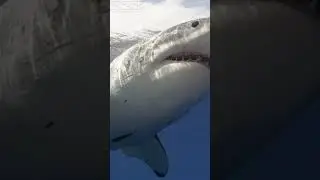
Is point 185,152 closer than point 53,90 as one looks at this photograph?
Yes

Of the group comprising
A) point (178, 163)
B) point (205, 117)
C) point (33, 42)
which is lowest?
point (178, 163)

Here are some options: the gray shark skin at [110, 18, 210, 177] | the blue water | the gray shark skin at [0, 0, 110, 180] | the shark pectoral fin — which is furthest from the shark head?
the shark pectoral fin

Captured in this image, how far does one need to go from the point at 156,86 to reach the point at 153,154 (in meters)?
0.41

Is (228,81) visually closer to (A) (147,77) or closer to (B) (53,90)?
(A) (147,77)

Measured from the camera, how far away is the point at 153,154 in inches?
166

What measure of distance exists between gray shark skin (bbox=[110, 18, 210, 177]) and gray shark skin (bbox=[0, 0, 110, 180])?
101 millimetres

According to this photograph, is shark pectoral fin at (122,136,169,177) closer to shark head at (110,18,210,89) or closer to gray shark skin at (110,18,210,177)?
gray shark skin at (110,18,210,177)

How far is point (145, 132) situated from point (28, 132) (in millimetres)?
732

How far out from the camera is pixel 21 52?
4348mm

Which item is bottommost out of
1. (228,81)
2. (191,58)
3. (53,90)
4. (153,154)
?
(153,154)

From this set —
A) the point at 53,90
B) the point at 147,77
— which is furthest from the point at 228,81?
the point at 53,90

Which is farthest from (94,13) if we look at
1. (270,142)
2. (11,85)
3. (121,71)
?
(270,142)

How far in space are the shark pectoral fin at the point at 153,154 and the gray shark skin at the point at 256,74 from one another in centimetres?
31

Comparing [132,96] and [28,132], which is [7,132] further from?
[132,96]
